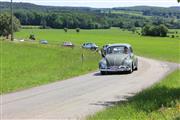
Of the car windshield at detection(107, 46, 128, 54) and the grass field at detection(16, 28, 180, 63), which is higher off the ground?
the car windshield at detection(107, 46, 128, 54)

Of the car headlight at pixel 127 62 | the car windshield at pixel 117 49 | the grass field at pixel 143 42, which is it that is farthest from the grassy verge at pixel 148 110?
the grass field at pixel 143 42

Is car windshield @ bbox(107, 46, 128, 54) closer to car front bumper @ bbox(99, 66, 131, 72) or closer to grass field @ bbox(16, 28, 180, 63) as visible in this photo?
car front bumper @ bbox(99, 66, 131, 72)

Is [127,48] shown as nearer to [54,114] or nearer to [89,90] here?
[89,90]

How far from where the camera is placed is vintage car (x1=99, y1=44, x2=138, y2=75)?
3119cm

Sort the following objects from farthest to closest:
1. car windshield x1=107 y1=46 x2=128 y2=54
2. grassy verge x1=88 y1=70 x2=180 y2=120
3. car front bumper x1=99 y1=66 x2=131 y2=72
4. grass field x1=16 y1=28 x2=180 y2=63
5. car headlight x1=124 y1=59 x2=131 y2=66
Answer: grass field x1=16 y1=28 x2=180 y2=63 < car windshield x1=107 y1=46 x2=128 y2=54 < car headlight x1=124 y1=59 x2=131 y2=66 < car front bumper x1=99 y1=66 x2=131 y2=72 < grassy verge x1=88 y1=70 x2=180 y2=120

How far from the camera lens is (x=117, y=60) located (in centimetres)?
3175

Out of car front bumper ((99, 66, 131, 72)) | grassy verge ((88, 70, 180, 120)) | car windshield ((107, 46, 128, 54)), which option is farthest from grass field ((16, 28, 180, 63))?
grassy verge ((88, 70, 180, 120))

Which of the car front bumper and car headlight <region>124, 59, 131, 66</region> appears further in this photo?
car headlight <region>124, 59, 131, 66</region>

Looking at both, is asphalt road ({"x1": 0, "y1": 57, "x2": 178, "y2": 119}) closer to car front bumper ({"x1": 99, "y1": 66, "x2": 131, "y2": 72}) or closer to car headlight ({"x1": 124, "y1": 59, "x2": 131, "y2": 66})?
car front bumper ({"x1": 99, "y1": 66, "x2": 131, "y2": 72})

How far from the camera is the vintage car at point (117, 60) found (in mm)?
31188

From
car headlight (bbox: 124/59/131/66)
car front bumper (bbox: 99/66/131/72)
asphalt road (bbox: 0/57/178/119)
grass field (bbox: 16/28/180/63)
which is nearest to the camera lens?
asphalt road (bbox: 0/57/178/119)

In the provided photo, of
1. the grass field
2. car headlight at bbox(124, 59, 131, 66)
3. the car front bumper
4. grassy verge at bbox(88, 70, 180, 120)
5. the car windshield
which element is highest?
grassy verge at bbox(88, 70, 180, 120)

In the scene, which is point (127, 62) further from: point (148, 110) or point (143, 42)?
point (143, 42)

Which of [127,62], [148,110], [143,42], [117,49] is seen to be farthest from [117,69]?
[143,42]
